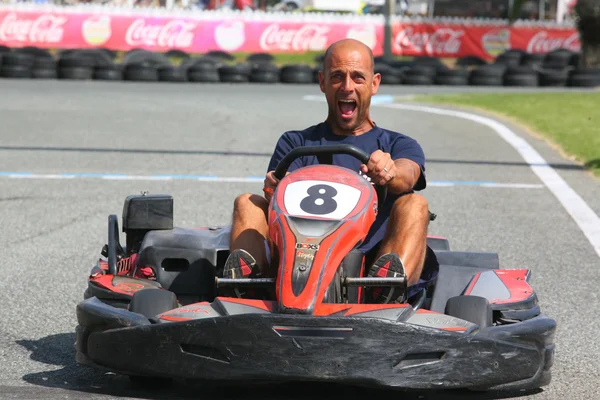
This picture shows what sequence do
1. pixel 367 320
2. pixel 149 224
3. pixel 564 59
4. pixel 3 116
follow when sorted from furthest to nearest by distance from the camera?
1. pixel 564 59
2. pixel 3 116
3. pixel 149 224
4. pixel 367 320

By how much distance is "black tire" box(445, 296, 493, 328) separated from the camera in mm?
4348

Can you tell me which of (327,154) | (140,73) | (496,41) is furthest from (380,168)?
(496,41)

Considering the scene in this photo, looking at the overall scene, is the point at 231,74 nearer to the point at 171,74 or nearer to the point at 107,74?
the point at 171,74

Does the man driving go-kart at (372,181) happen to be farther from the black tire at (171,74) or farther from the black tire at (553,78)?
the black tire at (553,78)

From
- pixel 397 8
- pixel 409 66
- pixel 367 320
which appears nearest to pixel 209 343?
pixel 367 320

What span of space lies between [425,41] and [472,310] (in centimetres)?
3770

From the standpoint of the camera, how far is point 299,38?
40750 mm

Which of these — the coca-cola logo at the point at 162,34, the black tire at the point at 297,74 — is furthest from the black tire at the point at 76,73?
the coca-cola logo at the point at 162,34

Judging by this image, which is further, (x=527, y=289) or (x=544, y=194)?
(x=544, y=194)

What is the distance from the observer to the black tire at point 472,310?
4348 millimetres

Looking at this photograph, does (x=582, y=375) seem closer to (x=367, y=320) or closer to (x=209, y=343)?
(x=367, y=320)

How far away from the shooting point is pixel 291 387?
14.5 feet

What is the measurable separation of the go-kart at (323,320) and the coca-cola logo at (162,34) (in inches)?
1328

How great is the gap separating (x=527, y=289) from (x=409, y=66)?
85.4 feet
